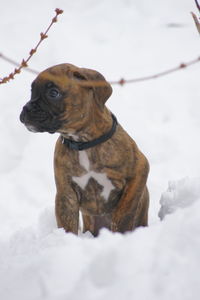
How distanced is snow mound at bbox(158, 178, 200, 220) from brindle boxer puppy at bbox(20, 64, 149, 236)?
0.20m

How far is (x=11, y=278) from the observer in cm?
200

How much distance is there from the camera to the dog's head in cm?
253

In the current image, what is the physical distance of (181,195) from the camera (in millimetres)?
3100

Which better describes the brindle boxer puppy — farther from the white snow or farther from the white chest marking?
the white snow

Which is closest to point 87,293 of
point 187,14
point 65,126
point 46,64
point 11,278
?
point 11,278

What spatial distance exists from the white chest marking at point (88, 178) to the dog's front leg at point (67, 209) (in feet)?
0.27

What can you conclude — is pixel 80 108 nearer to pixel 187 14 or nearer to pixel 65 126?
pixel 65 126

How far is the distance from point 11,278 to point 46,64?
452 cm

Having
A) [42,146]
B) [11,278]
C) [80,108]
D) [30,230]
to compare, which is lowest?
[42,146]

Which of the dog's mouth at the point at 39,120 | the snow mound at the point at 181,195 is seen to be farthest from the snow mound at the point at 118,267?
the snow mound at the point at 181,195

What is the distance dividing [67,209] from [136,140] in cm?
232

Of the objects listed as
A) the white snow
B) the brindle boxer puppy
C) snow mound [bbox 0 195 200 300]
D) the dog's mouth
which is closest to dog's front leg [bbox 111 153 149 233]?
the brindle boxer puppy

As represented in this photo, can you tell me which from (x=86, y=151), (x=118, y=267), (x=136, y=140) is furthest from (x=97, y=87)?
(x=136, y=140)

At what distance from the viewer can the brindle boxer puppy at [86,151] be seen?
2547mm
